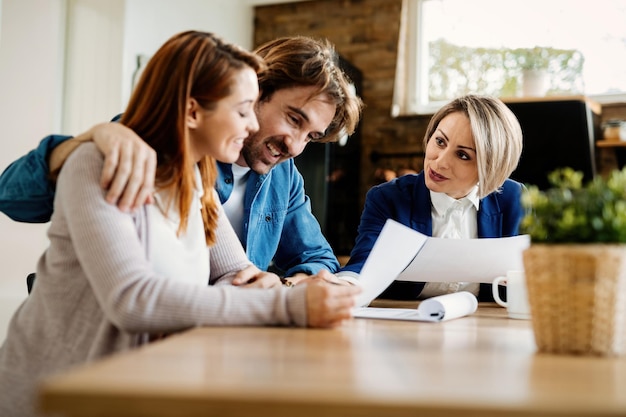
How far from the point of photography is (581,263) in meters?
0.84

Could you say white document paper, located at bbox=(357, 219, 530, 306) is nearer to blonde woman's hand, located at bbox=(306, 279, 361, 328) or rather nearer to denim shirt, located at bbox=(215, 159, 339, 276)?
denim shirt, located at bbox=(215, 159, 339, 276)

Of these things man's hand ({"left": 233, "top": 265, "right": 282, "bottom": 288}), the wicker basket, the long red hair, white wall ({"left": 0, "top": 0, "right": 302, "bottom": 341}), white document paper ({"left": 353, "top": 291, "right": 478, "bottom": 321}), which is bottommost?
white document paper ({"left": 353, "top": 291, "right": 478, "bottom": 321})

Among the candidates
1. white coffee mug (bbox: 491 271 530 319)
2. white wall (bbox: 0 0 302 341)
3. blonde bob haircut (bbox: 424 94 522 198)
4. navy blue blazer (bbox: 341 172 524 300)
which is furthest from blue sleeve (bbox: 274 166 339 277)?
white wall (bbox: 0 0 302 341)

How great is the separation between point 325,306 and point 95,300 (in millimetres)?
342

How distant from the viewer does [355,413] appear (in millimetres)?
542

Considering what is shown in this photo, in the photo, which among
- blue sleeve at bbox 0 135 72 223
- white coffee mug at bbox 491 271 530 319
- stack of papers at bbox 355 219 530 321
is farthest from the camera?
stack of papers at bbox 355 219 530 321

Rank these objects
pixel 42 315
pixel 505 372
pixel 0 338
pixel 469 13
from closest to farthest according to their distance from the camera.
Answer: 1. pixel 505 372
2. pixel 42 315
3. pixel 0 338
4. pixel 469 13

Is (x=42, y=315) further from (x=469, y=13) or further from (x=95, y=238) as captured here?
(x=469, y=13)

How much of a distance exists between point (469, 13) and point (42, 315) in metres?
4.02

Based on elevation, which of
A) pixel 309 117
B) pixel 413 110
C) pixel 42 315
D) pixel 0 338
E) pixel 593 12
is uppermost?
pixel 593 12

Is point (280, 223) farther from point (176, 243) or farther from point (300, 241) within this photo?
point (176, 243)

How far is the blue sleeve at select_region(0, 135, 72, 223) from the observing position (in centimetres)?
128

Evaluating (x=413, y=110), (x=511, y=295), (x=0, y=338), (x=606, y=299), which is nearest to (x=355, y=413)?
(x=606, y=299)

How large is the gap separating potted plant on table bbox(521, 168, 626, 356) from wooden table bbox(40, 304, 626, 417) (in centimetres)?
3
